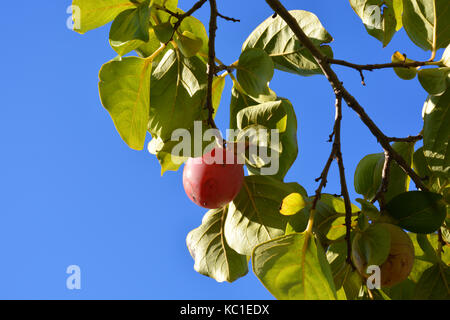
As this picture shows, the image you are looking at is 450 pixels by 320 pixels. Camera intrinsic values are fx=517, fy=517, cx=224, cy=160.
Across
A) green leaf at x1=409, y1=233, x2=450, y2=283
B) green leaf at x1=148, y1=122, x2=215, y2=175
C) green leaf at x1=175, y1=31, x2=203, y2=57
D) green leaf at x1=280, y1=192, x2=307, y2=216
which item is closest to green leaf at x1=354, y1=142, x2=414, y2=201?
green leaf at x1=409, y1=233, x2=450, y2=283

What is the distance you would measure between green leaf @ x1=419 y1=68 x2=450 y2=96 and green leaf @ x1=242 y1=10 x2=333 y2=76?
0.25 m

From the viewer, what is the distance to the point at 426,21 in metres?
1.28

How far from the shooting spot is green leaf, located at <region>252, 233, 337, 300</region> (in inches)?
39.7

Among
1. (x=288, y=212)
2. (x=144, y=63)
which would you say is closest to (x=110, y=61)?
(x=144, y=63)

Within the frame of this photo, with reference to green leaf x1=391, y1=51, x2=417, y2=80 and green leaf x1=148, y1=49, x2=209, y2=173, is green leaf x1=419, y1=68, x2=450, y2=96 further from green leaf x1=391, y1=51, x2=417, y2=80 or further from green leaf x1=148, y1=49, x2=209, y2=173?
green leaf x1=148, y1=49, x2=209, y2=173

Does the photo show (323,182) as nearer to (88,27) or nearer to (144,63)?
(144,63)

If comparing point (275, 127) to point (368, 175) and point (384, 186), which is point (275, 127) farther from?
point (368, 175)

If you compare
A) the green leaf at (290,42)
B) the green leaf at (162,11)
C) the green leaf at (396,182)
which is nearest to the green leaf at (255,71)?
the green leaf at (290,42)

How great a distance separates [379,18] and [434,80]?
319mm

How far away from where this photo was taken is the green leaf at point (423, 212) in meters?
1.13

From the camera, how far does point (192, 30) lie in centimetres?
136

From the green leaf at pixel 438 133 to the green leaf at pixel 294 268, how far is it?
1.17 ft

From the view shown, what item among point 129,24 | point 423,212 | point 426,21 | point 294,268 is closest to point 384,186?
point 423,212
